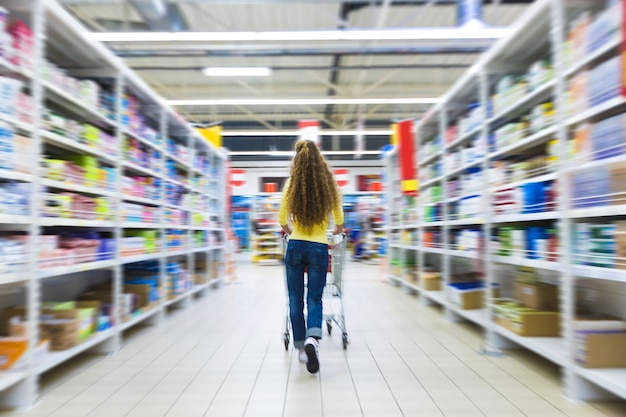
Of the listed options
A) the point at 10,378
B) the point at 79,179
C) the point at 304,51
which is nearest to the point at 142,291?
the point at 79,179

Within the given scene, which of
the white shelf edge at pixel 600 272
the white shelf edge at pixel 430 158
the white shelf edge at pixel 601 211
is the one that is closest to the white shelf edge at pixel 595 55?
the white shelf edge at pixel 601 211

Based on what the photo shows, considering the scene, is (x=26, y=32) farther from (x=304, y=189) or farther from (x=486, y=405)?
(x=486, y=405)

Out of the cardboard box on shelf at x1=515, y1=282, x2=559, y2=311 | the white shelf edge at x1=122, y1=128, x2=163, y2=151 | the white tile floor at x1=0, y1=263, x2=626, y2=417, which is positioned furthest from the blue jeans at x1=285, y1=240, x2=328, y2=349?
the white shelf edge at x1=122, y1=128, x2=163, y2=151

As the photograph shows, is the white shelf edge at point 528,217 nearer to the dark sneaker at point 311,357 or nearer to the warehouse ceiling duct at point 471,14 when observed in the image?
the dark sneaker at point 311,357

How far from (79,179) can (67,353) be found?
1273 mm

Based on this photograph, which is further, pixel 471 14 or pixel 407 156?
pixel 407 156

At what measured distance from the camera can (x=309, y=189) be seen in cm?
298

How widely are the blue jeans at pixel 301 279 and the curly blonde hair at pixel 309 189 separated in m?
0.16

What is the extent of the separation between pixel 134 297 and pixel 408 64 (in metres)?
7.69

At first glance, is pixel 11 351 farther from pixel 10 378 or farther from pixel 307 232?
pixel 307 232

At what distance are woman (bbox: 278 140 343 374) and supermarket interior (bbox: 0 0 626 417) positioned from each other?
0.10m

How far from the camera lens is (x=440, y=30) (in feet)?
17.4

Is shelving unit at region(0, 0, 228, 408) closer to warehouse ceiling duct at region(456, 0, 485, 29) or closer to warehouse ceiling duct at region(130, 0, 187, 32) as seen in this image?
warehouse ceiling duct at region(130, 0, 187, 32)

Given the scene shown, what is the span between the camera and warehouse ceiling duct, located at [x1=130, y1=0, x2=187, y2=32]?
5.74m
